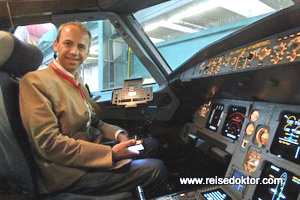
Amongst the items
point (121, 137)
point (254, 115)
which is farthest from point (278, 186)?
point (121, 137)

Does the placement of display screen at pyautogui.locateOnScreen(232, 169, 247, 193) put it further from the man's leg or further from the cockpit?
the man's leg

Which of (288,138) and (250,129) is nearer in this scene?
(288,138)

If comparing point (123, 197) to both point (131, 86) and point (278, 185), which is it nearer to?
point (278, 185)

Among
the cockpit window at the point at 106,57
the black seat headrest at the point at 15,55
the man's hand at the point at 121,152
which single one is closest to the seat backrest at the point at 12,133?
the black seat headrest at the point at 15,55

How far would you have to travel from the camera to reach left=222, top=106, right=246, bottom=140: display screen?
169 cm

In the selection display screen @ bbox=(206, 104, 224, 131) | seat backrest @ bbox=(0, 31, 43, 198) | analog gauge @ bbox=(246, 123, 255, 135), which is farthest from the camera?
display screen @ bbox=(206, 104, 224, 131)

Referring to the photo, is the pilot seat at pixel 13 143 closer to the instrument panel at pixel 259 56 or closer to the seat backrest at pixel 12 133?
the seat backrest at pixel 12 133

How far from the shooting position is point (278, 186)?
121 centimetres

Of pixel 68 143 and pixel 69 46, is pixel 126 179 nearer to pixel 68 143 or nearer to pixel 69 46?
pixel 68 143

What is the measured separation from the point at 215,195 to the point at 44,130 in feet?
3.77

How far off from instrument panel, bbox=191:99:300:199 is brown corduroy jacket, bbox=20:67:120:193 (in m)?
0.99

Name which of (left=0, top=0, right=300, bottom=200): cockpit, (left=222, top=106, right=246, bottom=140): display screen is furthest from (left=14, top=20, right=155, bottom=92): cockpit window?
(left=222, top=106, right=246, bottom=140): display screen

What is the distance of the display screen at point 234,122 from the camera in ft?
5.53

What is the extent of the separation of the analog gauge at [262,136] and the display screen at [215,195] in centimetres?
43
